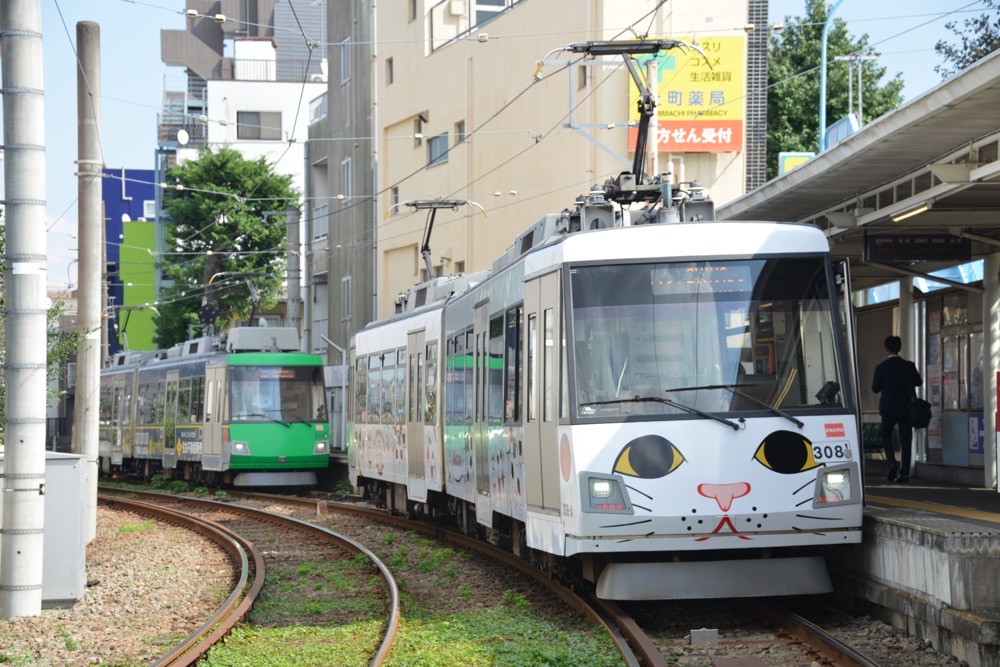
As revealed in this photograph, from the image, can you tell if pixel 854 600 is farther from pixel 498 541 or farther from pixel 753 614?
pixel 498 541

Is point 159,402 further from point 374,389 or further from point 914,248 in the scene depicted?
point 914,248

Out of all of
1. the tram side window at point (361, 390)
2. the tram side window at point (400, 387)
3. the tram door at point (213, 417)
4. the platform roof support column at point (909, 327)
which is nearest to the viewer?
the platform roof support column at point (909, 327)

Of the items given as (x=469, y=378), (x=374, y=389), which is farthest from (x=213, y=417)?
(x=469, y=378)

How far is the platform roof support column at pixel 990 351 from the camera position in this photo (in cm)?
1609

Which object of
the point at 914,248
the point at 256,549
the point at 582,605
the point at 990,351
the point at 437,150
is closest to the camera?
the point at 582,605

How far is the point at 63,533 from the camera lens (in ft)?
39.6

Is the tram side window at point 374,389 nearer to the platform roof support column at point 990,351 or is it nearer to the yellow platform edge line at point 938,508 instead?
the platform roof support column at point 990,351

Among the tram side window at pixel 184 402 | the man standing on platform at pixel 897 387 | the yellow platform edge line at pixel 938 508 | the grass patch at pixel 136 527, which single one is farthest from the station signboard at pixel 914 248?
the tram side window at pixel 184 402

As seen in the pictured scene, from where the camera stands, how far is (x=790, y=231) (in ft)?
35.3

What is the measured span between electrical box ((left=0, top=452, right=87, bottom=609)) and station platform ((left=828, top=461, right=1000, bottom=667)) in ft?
20.0

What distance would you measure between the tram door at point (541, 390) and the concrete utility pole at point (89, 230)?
844 cm

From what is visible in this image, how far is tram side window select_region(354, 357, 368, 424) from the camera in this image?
23.5 meters

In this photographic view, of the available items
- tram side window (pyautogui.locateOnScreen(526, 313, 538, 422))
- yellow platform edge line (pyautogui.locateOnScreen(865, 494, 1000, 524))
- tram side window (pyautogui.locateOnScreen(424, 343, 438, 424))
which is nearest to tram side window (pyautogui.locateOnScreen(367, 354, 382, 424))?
tram side window (pyautogui.locateOnScreen(424, 343, 438, 424))

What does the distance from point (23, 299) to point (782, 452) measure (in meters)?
5.92
